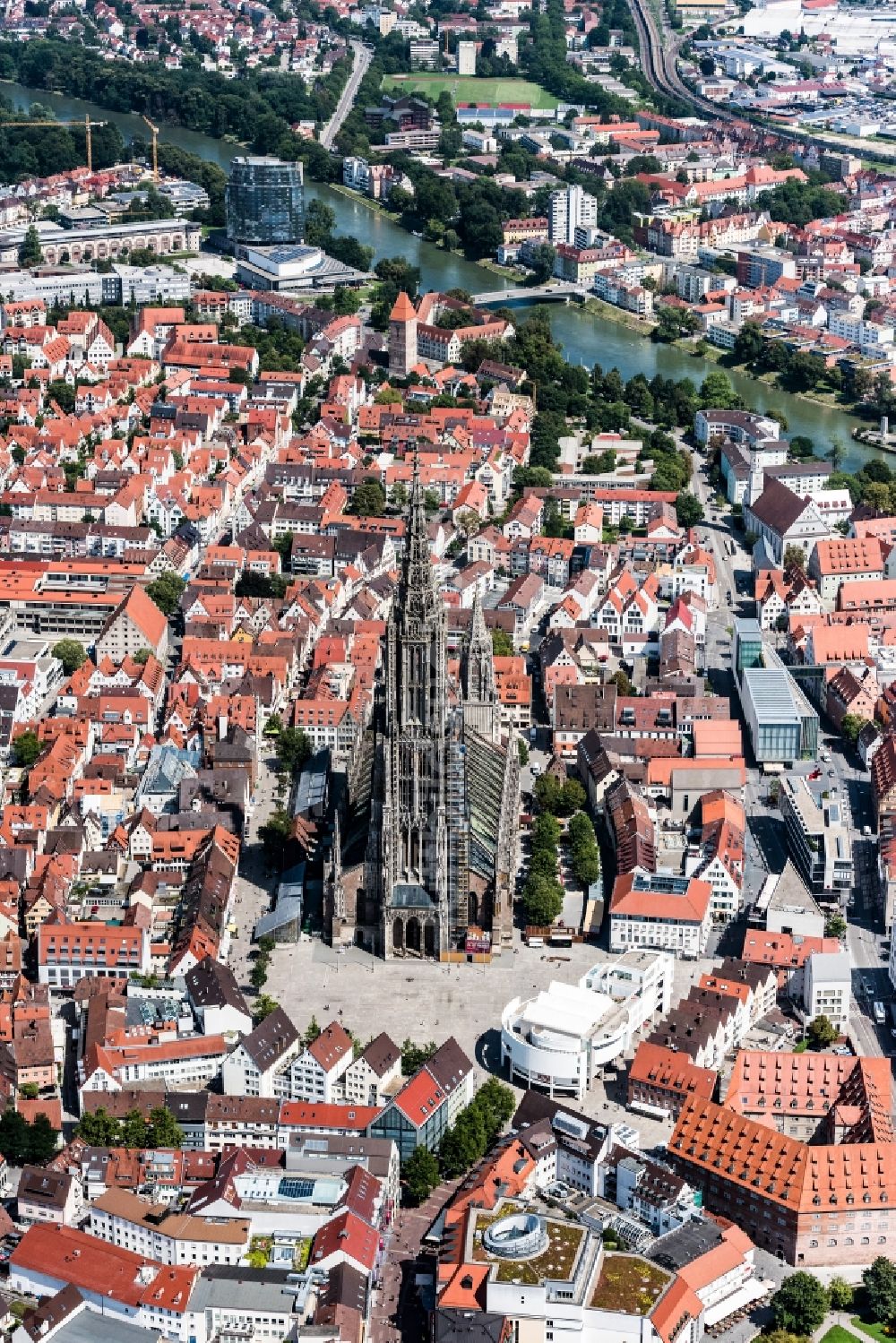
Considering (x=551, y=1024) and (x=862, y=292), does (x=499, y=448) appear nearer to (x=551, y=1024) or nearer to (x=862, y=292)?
(x=862, y=292)

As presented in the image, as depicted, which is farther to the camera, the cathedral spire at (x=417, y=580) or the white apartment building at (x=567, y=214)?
the white apartment building at (x=567, y=214)

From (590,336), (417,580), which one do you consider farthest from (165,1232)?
(590,336)

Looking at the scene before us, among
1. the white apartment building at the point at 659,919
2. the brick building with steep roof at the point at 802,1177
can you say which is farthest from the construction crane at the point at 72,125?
the brick building with steep roof at the point at 802,1177

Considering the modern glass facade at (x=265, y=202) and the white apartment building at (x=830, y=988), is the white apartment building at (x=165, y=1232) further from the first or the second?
the modern glass facade at (x=265, y=202)

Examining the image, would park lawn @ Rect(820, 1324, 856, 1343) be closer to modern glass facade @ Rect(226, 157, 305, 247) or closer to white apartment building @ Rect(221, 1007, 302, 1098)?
white apartment building @ Rect(221, 1007, 302, 1098)

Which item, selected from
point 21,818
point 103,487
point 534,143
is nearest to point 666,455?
point 103,487

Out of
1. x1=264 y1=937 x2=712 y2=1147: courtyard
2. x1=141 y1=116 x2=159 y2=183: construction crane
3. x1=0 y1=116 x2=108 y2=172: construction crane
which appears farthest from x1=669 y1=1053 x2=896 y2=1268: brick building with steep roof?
x1=0 y1=116 x2=108 y2=172: construction crane
